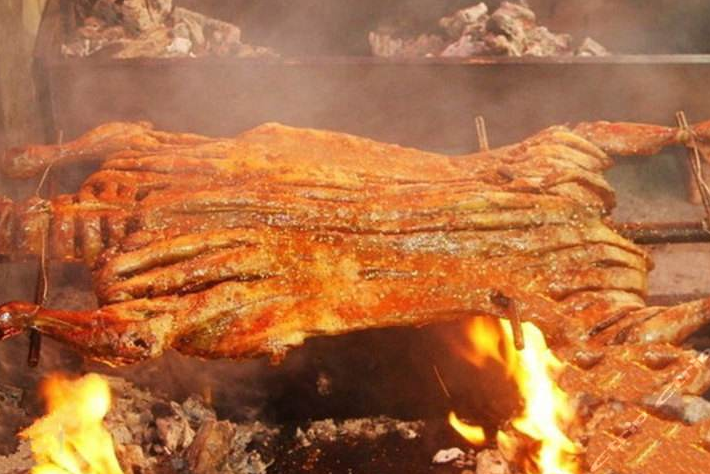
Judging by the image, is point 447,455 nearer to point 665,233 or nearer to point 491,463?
point 491,463

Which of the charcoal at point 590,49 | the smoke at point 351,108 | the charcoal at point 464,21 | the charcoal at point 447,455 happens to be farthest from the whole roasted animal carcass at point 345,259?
the charcoal at point 590,49

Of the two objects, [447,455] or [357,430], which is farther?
[357,430]

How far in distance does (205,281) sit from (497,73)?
3460mm

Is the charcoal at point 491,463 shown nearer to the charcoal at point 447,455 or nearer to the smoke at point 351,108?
the charcoal at point 447,455

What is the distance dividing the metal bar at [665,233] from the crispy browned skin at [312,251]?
200mm

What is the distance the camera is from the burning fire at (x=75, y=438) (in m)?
4.07

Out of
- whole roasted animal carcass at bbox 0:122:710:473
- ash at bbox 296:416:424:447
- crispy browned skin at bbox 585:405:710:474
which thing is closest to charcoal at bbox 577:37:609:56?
whole roasted animal carcass at bbox 0:122:710:473

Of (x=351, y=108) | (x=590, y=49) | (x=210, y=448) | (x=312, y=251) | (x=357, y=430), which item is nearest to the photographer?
(x=312, y=251)

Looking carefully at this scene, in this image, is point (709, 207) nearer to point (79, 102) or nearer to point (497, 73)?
point (497, 73)

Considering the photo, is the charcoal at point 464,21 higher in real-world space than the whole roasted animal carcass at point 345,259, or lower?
higher

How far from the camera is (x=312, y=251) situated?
413 centimetres

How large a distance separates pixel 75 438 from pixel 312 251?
5.47 ft

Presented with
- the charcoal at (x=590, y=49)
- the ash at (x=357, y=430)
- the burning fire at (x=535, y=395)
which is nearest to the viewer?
the burning fire at (x=535, y=395)

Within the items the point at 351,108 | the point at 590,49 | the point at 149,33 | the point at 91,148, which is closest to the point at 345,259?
the point at 91,148
